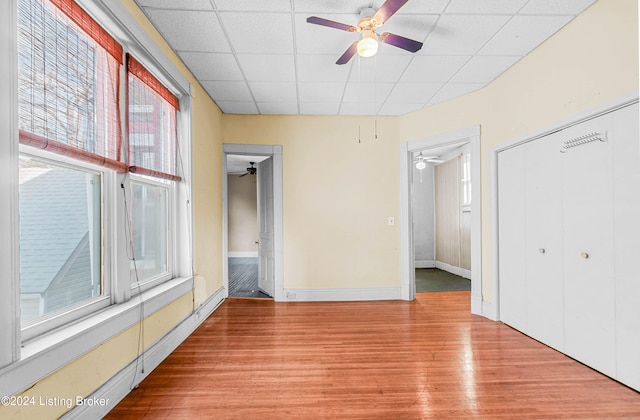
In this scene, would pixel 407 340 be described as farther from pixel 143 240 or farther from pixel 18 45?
pixel 18 45

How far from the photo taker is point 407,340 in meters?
2.82

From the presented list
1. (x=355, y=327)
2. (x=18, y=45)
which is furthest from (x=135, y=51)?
(x=355, y=327)

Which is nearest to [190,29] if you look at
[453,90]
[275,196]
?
[275,196]

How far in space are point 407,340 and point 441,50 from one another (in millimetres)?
2822

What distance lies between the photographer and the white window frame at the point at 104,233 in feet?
3.96

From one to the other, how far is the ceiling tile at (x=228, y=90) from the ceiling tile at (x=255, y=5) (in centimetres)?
118

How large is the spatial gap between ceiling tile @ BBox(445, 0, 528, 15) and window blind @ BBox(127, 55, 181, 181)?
8.15 ft

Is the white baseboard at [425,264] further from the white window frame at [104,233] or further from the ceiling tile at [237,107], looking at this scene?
the white window frame at [104,233]

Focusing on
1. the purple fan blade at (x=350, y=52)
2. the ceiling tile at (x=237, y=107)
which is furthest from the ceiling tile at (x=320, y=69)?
the ceiling tile at (x=237, y=107)

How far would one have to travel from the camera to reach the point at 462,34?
2.48 metres

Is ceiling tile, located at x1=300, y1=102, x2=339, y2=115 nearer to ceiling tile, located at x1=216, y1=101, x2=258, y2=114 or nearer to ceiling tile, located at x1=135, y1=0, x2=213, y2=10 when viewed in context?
ceiling tile, located at x1=216, y1=101, x2=258, y2=114

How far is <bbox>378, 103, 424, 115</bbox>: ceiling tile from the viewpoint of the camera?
3914 millimetres

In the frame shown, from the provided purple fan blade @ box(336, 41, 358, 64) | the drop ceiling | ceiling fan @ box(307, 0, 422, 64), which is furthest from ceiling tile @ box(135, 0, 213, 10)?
purple fan blade @ box(336, 41, 358, 64)

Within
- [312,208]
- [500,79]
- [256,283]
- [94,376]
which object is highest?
[500,79]
